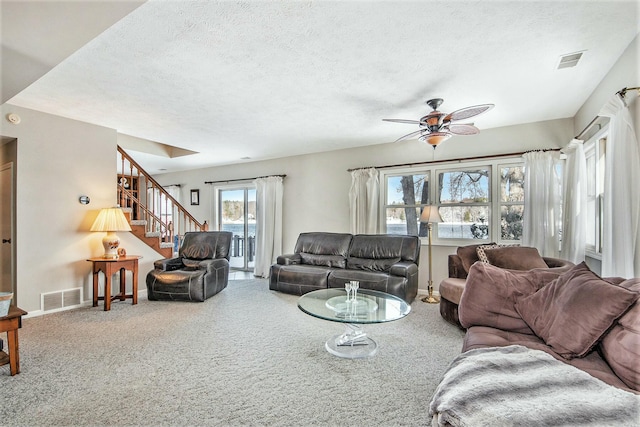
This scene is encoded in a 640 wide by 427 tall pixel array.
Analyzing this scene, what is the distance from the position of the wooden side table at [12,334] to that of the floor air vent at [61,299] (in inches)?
68.5

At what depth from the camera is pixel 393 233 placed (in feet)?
16.8

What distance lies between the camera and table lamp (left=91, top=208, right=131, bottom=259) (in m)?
3.92

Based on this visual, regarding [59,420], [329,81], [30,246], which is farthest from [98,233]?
[329,81]

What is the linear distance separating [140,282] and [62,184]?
1.78 m

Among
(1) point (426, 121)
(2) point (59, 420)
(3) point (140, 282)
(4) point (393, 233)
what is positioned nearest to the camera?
(2) point (59, 420)

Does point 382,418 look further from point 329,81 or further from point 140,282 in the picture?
point 140,282

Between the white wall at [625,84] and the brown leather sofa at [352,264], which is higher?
the white wall at [625,84]

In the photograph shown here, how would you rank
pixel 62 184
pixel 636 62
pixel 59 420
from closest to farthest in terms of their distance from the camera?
pixel 59 420
pixel 636 62
pixel 62 184

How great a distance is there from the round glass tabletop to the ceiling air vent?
2.42 m

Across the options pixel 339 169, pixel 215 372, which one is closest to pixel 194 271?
pixel 215 372

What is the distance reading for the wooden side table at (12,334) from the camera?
2.11 metres

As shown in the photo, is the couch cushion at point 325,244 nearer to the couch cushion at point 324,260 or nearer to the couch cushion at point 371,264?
the couch cushion at point 324,260

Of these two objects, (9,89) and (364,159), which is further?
(364,159)

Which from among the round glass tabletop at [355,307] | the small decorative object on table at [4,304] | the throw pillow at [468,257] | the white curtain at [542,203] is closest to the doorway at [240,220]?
the round glass tabletop at [355,307]
